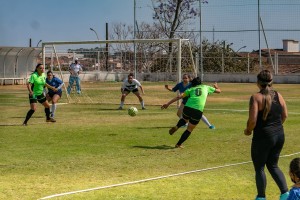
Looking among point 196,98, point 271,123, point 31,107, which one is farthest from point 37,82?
point 271,123

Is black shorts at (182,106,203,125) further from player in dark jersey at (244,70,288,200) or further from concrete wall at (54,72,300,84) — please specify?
concrete wall at (54,72,300,84)

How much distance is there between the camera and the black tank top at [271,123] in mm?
8062

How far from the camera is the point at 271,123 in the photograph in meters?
8.11

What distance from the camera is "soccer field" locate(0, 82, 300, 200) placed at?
359 inches

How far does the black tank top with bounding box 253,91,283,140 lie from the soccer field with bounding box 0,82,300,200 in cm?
116

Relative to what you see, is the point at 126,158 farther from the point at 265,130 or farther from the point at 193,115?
the point at 265,130

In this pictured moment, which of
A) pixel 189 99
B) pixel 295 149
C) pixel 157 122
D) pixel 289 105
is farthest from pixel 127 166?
pixel 289 105

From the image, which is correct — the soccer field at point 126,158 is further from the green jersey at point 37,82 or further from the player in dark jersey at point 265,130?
the green jersey at point 37,82

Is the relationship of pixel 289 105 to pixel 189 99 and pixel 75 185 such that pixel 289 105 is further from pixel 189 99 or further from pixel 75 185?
pixel 75 185

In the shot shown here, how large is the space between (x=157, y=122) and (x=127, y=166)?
7.65m

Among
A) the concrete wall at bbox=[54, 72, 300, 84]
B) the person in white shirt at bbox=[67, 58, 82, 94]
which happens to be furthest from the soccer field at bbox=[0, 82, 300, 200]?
the concrete wall at bbox=[54, 72, 300, 84]

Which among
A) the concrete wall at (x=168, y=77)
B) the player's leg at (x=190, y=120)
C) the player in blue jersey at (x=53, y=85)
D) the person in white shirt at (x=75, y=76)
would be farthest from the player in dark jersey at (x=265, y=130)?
the concrete wall at (x=168, y=77)

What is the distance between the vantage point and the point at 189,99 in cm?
1363

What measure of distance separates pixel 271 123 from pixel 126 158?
449 cm
